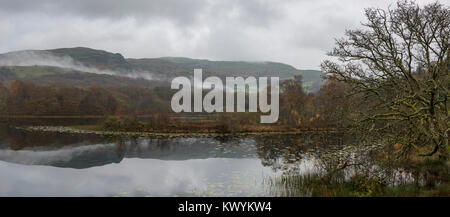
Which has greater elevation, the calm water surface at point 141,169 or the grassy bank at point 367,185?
the grassy bank at point 367,185

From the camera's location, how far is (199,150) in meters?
24.2

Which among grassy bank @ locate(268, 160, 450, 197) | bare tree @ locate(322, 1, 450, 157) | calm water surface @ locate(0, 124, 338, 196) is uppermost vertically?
bare tree @ locate(322, 1, 450, 157)

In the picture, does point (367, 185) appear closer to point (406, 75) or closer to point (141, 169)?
point (406, 75)

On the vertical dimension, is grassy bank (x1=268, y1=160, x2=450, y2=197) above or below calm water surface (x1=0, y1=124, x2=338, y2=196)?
above

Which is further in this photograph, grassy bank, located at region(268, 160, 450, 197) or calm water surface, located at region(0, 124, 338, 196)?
calm water surface, located at region(0, 124, 338, 196)

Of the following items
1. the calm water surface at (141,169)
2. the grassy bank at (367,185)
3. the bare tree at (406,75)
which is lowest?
the calm water surface at (141,169)

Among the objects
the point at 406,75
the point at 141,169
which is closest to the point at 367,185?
the point at 406,75

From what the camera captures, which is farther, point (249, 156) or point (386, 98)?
point (249, 156)

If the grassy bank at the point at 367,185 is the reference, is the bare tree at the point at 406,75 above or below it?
above

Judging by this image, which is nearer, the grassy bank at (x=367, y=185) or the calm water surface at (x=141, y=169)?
the grassy bank at (x=367, y=185)

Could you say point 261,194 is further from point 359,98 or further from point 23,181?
point 23,181

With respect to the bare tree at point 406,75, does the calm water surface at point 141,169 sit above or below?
below
